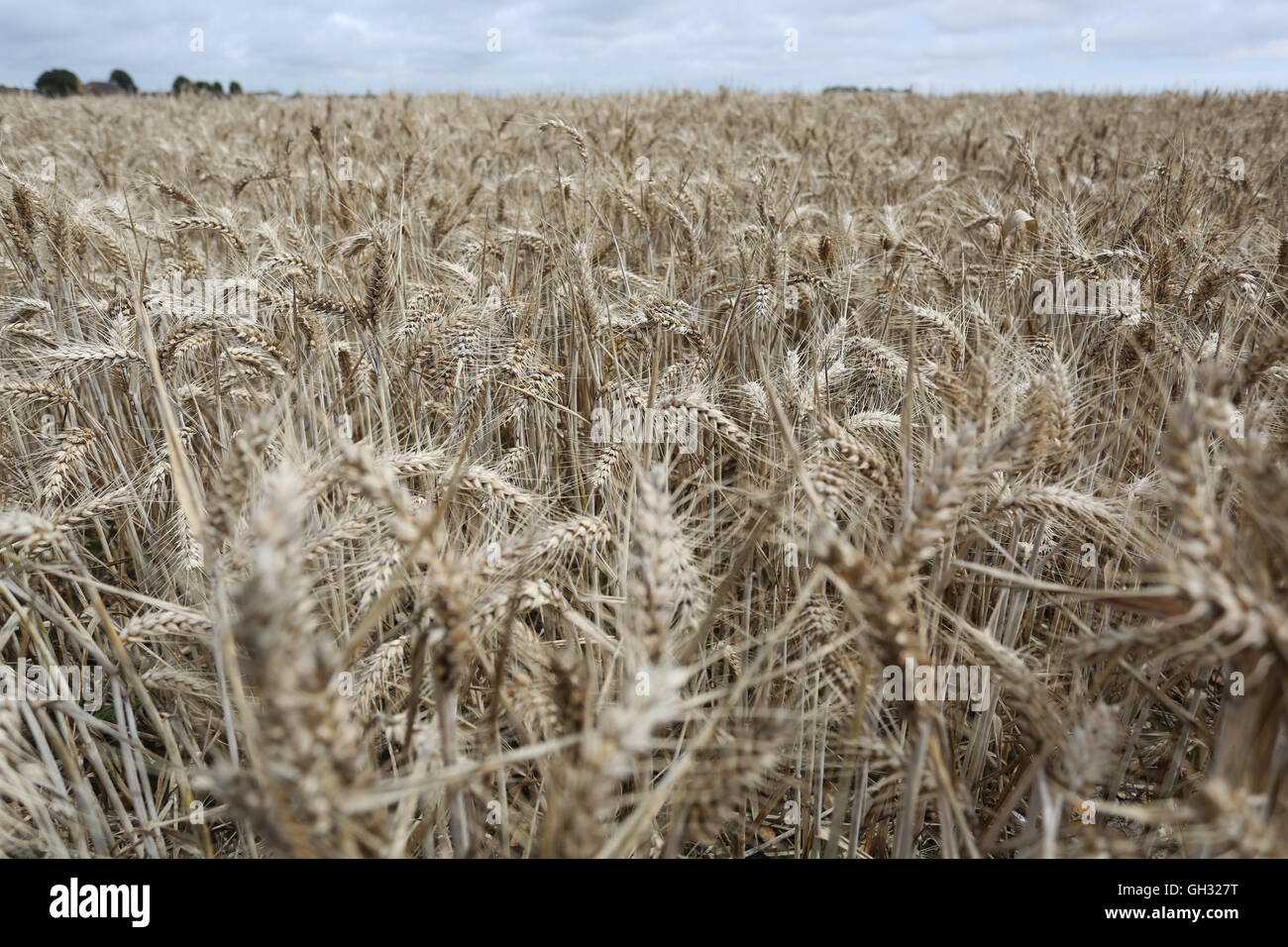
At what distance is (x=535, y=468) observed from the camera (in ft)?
7.61

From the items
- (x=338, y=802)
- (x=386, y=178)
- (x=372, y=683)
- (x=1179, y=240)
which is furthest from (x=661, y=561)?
(x=386, y=178)

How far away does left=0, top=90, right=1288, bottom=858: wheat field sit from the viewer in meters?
0.80

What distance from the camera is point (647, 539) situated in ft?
2.86

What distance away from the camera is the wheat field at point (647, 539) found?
0.80m

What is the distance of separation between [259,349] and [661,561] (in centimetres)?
→ 165

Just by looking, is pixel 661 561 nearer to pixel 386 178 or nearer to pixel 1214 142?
pixel 386 178
